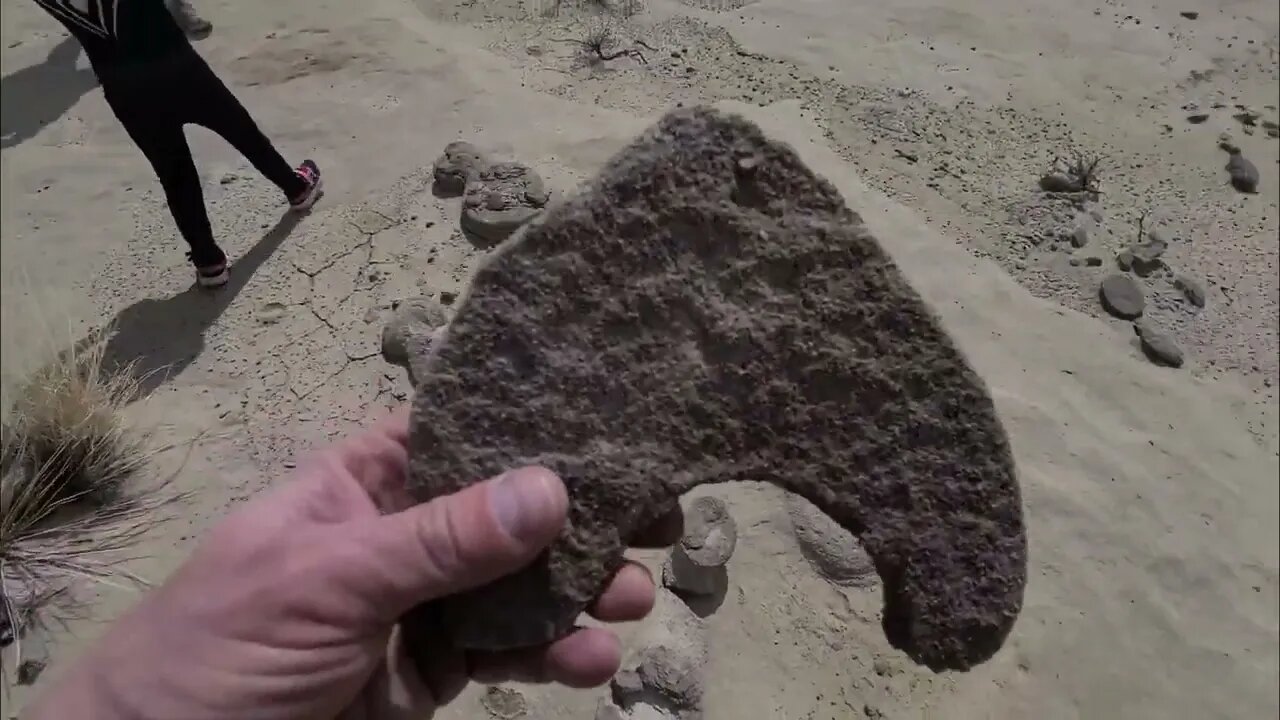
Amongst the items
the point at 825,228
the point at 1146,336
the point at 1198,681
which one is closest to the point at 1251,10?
the point at 1146,336

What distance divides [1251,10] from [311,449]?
276cm

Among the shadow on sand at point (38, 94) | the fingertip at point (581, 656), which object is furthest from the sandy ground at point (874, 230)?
the fingertip at point (581, 656)

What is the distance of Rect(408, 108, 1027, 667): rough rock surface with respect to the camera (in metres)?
1.03

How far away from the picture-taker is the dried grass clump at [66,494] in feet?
6.26

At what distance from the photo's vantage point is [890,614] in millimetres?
1147

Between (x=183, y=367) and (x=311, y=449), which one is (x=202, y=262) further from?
(x=311, y=449)

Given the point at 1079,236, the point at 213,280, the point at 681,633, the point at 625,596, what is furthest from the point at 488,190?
the point at 1079,236

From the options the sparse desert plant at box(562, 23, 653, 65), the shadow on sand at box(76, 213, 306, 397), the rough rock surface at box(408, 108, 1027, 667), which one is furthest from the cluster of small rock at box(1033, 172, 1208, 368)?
the shadow on sand at box(76, 213, 306, 397)

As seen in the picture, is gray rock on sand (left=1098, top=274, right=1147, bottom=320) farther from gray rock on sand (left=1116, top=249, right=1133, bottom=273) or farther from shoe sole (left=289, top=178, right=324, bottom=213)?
shoe sole (left=289, top=178, right=324, bottom=213)

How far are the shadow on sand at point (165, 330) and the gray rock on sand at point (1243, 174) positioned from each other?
2857 mm

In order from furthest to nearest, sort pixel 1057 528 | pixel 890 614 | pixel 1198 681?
pixel 1057 528 → pixel 1198 681 → pixel 890 614

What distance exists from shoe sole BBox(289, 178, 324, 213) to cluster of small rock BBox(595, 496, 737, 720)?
4.71ft

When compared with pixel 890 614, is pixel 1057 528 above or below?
below

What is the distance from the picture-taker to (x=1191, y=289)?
2.45 m
